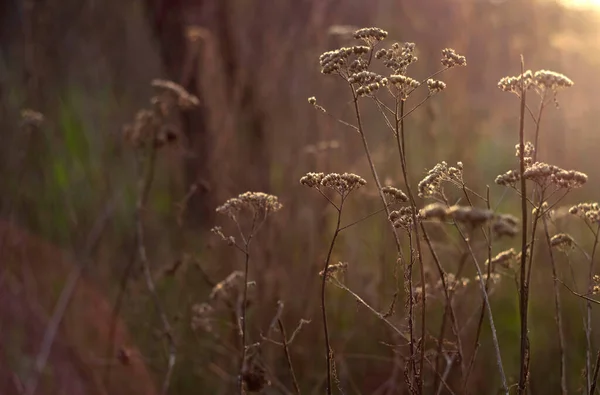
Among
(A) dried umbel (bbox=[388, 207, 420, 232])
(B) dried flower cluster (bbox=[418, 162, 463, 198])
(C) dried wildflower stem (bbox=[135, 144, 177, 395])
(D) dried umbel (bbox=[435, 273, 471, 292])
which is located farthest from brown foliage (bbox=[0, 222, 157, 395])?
(B) dried flower cluster (bbox=[418, 162, 463, 198])

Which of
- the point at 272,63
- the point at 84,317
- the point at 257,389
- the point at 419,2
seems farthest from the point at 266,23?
the point at 257,389

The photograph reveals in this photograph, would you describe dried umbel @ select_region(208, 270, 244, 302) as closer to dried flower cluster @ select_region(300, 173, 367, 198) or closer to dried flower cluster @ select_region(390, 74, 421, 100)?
dried flower cluster @ select_region(300, 173, 367, 198)

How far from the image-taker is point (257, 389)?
2.08 meters

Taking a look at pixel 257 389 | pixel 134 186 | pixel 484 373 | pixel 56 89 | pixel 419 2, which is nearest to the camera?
pixel 257 389

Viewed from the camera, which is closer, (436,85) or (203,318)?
(436,85)

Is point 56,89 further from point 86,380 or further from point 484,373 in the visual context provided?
point 484,373

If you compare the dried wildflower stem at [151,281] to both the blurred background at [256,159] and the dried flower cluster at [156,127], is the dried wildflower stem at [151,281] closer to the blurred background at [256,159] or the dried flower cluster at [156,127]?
the dried flower cluster at [156,127]

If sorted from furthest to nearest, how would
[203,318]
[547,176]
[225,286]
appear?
[203,318] < [225,286] < [547,176]

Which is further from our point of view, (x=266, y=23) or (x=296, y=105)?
(x=266, y=23)

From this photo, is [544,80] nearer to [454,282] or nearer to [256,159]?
[454,282]

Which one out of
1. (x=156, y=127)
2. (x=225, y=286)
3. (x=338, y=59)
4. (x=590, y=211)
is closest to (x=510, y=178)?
(x=590, y=211)

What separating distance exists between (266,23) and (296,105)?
873 mm

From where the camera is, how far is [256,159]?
4.83m

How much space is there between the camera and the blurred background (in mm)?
3848
